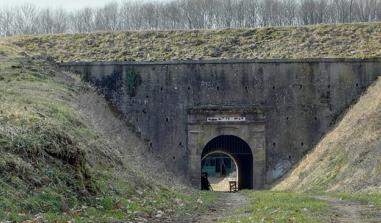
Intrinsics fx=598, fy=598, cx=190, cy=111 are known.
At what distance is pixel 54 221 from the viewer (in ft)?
27.2

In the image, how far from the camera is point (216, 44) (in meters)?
30.2

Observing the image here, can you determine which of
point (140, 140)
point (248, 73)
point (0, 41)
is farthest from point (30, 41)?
point (248, 73)

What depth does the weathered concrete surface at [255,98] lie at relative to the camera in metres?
26.3

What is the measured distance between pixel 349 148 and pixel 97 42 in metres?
15.7

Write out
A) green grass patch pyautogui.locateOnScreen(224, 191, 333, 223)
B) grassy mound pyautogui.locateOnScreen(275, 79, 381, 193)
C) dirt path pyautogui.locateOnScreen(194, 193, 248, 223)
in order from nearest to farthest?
green grass patch pyautogui.locateOnScreen(224, 191, 333, 223), dirt path pyautogui.locateOnScreen(194, 193, 248, 223), grassy mound pyautogui.locateOnScreen(275, 79, 381, 193)

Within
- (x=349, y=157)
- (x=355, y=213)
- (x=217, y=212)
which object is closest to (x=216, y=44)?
(x=349, y=157)

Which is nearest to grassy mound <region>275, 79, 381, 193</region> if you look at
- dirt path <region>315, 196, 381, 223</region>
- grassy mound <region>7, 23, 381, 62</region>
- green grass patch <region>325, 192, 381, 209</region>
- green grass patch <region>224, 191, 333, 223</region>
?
green grass patch <region>325, 192, 381, 209</region>

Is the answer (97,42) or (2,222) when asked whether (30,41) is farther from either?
(2,222)

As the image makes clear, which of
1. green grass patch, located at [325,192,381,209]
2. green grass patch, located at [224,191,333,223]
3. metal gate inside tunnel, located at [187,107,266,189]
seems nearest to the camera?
green grass patch, located at [224,191,333,223]

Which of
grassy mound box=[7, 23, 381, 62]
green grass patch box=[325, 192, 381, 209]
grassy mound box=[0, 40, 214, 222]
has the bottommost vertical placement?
green grass patch box=[325, 192, 381, 209]

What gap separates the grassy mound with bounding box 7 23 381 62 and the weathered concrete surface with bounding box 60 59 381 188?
1.65 metres

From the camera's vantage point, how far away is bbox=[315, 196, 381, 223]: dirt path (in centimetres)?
1022

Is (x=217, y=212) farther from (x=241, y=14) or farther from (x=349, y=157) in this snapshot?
(x=241, y=14)

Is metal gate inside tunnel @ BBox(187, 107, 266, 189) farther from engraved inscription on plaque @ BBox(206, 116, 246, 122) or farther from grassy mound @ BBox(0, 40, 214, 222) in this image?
grassy mound @ BBox(0, 40, 214, 222)
